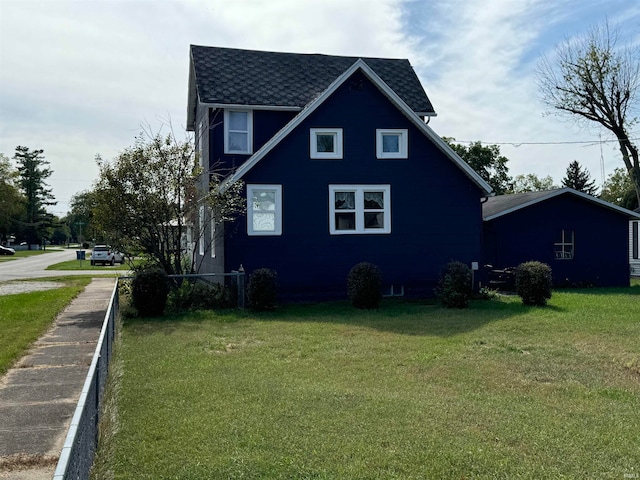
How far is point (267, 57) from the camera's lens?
21344mm

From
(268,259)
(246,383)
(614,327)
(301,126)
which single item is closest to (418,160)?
(301,126)

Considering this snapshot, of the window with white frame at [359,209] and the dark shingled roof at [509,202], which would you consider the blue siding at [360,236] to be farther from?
the dark shingled roof at [509,202]

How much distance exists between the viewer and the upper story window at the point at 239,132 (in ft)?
62.7

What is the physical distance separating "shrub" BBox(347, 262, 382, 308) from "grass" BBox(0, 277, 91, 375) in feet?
24.7

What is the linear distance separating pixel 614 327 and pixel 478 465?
27.8 ft

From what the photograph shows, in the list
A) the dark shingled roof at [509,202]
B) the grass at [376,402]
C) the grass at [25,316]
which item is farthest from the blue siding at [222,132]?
the dark shingled roof at [509,202]

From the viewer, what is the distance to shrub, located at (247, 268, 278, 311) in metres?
15.5

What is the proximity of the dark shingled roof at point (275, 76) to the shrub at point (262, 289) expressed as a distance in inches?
242

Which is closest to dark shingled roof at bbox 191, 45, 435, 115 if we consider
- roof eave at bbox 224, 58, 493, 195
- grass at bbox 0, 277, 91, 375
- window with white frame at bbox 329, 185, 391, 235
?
roof eave at bbox 224, 58, 493, 195

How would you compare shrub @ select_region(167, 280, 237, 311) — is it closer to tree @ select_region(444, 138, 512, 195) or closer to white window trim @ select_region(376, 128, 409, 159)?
white window trim @ select_region(376, 128, 409, 159)

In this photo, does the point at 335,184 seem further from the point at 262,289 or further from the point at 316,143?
the point at 262,289

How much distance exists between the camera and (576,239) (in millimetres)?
23031

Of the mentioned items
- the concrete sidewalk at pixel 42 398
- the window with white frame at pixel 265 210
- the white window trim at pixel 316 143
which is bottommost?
the concrete sidewalk at pixel 42 398

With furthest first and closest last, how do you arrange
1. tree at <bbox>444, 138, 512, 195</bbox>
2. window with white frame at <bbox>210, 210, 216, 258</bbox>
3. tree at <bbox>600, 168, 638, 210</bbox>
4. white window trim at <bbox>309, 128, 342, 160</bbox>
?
1. tree at <bbox>600, 168, 638, 210</bbox>
2. tree at <bbox>444, 138, 512, 195</bbox>
3. white window trim at <bbox>309, 128, 342, 160</bbox>
4. window with white frame at <bbox>210, 210, 216, 258</bbox>
